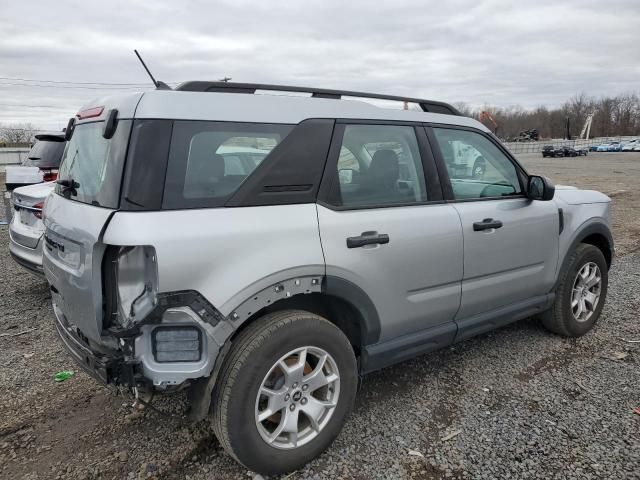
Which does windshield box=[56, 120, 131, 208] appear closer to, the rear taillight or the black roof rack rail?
the black roof rack rail

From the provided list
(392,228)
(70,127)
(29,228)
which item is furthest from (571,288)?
(29,228)

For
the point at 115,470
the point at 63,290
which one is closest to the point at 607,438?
the point at 115,470

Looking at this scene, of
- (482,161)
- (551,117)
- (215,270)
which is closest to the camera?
(215,270)

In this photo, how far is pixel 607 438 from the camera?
288cm

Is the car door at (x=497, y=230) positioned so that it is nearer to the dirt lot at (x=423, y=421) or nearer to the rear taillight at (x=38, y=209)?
the dirt lot at (x=423, y=421)

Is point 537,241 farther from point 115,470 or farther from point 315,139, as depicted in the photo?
point 115,470

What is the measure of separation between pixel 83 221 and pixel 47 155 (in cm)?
490

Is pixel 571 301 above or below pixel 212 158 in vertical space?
below

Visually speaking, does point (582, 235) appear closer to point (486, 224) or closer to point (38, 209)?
point (486, 224)

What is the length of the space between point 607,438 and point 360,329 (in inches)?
61.5

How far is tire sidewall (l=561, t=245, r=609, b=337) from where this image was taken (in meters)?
4.14

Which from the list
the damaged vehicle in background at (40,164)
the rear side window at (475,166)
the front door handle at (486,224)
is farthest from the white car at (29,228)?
the front door handle at (486,224)

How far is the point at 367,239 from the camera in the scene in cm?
272

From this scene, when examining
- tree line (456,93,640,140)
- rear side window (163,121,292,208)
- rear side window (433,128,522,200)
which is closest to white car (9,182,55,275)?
rear side window (163,121,292,208)
